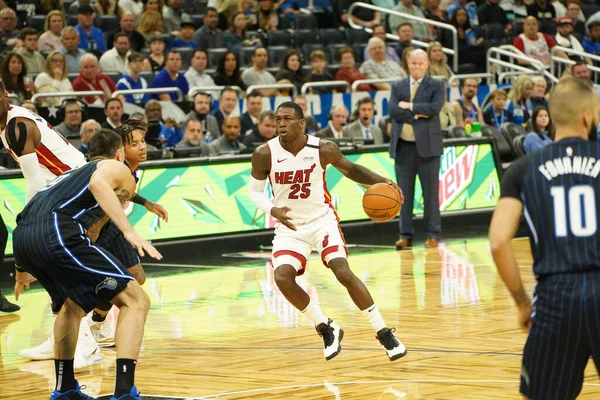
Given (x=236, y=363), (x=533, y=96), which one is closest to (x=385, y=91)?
(x=533, y=96)

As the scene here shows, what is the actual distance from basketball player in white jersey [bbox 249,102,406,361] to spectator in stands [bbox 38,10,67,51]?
879cm

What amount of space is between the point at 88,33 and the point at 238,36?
2.63 m

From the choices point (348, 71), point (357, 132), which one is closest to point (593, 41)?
point (348, 71)

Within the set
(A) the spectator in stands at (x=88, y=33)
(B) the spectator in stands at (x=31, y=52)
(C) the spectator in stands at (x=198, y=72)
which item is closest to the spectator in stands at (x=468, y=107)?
(C) the spectator in stands at (x=198, y=72)

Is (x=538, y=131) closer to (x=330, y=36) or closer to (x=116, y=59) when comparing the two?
(x=330, y=36)

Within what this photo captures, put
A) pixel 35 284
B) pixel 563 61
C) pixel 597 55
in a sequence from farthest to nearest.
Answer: pixel 597 55
pixel 563 61
pixel 35 284

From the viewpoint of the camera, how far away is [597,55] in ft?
72.5

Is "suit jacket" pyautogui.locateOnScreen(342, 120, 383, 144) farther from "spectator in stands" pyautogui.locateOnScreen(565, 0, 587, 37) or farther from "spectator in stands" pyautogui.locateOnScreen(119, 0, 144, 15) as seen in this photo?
"spectator in stands" pyautogui.locateOnScreen(565, 0, 587, 37)

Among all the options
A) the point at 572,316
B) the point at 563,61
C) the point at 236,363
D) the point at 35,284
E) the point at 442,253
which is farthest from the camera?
the point at 563,61

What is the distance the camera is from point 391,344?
782 cm

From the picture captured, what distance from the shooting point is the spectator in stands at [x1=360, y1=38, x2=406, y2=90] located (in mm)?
18328

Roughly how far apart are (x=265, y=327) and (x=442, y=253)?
4767 millimetres

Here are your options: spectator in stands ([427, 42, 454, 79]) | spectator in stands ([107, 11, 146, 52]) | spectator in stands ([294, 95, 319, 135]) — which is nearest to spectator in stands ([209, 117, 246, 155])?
spectator in stands ([294, 95, 319, 135])

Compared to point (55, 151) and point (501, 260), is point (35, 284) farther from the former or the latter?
point (501, 260)
